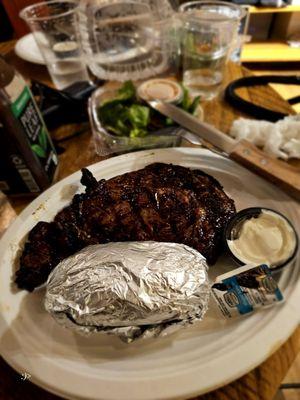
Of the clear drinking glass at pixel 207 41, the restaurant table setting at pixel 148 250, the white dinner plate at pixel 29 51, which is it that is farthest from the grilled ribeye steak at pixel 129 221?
the white dinner plate at pixel 29 51

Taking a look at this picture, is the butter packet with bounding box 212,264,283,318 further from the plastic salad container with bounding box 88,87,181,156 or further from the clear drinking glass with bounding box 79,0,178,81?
the clear drinking glass with bounding box 79,0,178,81

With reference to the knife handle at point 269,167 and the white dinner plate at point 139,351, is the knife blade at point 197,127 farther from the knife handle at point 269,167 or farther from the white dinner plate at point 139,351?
the white dinner plate at point 139,351

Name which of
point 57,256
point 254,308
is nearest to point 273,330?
point 254,308

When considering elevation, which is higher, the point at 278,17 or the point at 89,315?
the point at 89,315

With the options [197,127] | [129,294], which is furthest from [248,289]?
[197,127]

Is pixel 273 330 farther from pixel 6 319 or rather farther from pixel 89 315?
pixel 6 319
